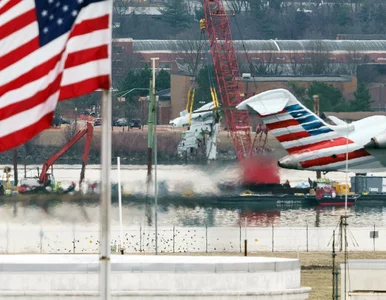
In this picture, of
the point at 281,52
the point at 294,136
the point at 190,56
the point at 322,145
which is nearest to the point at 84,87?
the point at 322,145

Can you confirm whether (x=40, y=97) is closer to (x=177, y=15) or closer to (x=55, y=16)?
(x=55, y=16)

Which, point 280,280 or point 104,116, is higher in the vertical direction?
point 104,116

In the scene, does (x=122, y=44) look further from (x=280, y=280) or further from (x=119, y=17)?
(x=280, y=280)

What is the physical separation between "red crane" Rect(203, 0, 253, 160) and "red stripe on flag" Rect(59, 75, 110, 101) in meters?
79.9

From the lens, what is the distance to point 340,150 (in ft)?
229

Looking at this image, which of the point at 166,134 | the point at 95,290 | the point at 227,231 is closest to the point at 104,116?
the point at 95,290

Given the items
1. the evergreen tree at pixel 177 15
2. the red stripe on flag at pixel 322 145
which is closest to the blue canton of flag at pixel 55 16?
the red stripe on flag at pixel 322 145

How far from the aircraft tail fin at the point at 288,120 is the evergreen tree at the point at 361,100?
46298mm

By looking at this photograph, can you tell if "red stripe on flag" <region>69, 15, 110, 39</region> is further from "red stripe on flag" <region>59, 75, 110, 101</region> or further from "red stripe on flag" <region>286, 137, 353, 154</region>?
"red stripe on flag" <region>286, 137, 353, 154</region>

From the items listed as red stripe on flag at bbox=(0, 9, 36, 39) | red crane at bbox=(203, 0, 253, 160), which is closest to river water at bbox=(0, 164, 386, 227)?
red crane at bbox=(203, 0, 253, 160)

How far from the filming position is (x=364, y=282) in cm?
4169

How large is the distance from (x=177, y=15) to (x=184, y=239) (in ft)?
410

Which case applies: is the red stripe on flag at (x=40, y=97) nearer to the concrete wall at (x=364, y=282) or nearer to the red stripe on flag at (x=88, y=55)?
the red stripe on flag at (x=88, y=55)

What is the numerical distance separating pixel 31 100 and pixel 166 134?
309 feet
